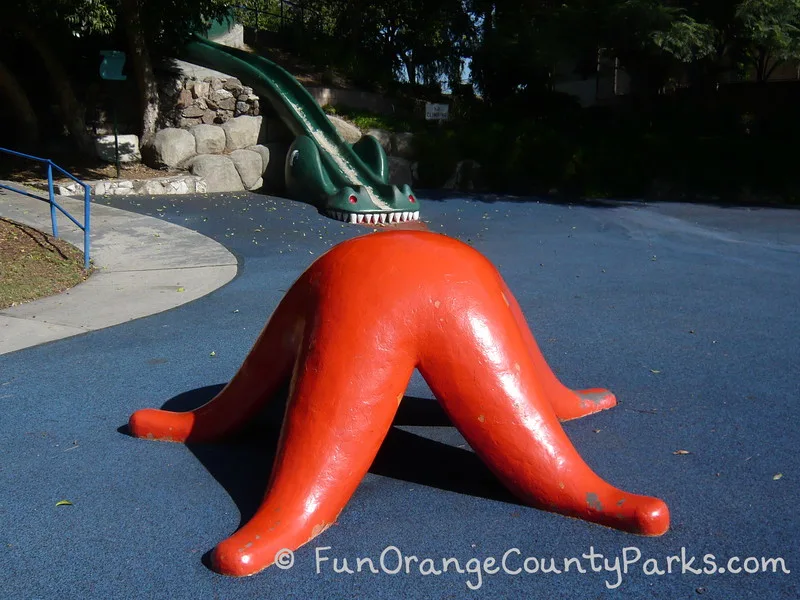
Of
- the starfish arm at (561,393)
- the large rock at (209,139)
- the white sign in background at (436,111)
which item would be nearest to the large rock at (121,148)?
the large rock at (209,139)

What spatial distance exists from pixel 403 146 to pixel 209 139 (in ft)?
14.9

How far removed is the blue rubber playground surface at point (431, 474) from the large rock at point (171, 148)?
7.94 meters

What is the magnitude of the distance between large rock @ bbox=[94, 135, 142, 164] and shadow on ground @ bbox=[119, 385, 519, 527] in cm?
1183

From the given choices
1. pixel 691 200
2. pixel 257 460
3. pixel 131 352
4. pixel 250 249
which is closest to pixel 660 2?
pixel 691 200

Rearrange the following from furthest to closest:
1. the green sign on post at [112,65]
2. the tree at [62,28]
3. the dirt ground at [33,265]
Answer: the green sign on post at [112,65] → the tree at [62,28] → the dirt ground at [33,265]

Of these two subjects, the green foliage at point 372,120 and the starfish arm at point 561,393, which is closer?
the starfish arm at point 561,393

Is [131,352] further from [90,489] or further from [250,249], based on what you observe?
[250,249]

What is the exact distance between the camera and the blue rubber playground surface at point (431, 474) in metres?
3.02

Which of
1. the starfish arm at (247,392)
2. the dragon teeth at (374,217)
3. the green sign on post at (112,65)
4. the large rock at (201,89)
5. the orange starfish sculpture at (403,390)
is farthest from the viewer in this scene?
the large rock at (201,89)

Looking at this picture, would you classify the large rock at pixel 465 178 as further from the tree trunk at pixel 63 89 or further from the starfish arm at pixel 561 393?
the starfish arm at pixel 561 393

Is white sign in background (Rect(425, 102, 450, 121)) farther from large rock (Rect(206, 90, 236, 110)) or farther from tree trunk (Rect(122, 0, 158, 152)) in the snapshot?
tree trunk (Rect(122, 0, 158, 152))

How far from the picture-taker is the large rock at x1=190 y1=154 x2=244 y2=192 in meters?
14.7

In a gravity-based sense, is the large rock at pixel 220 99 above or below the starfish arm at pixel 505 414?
above

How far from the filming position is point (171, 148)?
14.8 m
